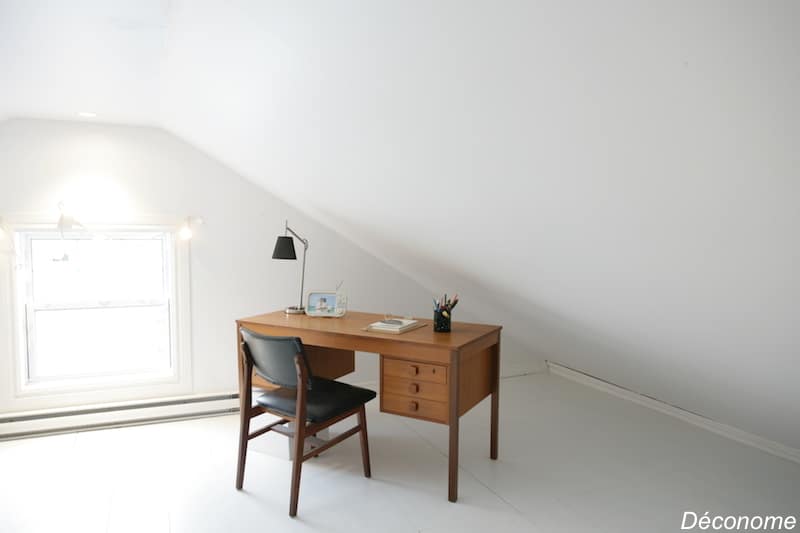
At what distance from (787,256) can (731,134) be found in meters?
0.44

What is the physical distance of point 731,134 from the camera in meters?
0.95

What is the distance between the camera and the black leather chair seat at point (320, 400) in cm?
241

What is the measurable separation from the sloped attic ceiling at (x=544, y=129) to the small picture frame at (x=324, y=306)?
581 millimetres

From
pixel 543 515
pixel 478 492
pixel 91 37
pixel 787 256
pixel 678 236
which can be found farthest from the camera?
pixel 478 492

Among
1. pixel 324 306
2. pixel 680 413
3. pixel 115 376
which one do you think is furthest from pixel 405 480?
pixel 115 376

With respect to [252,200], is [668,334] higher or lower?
lower

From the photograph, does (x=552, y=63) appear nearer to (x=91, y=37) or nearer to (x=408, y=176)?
(x=408, y=176)

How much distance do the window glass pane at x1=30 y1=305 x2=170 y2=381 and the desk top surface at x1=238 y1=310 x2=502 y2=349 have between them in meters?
1.06

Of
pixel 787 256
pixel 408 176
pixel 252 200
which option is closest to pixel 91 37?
pixel 408 176

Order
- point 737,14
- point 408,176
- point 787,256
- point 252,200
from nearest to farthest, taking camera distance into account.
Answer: point 737,14 < point 787,256 < point 408,176 < point 252,200

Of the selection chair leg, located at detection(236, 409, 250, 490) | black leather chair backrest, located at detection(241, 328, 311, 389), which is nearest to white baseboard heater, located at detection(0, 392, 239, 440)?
chair leg, located at detection(236, 409, 250, 490)

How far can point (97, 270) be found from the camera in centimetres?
360

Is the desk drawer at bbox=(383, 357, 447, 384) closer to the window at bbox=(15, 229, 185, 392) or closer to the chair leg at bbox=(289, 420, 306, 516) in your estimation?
the chair leg at bbox=(289, 420, 306, 516)

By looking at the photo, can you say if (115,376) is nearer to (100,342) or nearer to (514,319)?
(100,342)
